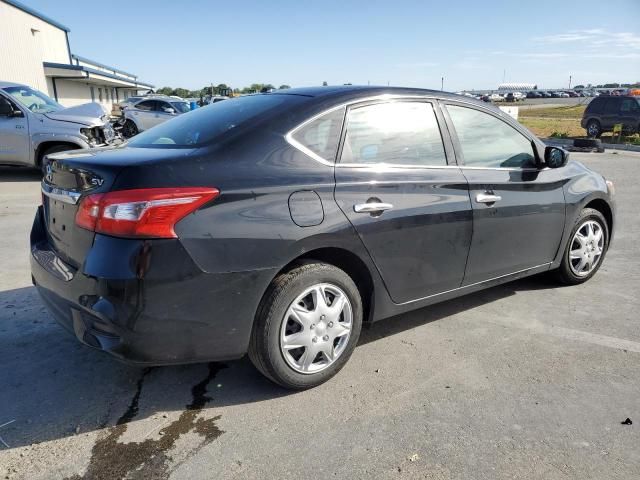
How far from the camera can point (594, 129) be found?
71.3ft

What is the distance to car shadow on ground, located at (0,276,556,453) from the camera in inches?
106

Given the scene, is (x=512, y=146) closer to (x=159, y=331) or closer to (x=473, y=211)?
(x=473, y=211)

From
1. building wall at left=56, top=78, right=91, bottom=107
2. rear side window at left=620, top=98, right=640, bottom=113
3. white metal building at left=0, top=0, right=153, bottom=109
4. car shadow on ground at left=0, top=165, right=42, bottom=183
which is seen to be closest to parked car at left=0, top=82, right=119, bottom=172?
car shadow on ground at left=0, top=165, right=42, bottom=183

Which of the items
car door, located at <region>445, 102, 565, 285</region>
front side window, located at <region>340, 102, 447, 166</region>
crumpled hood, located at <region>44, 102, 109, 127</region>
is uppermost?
crumpled hood, located at <region>44, 102, 109, 127</region>

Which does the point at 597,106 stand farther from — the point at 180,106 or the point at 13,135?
the point at 13,135

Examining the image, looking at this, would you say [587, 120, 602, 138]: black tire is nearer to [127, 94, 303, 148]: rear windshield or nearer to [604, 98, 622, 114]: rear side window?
[604, 98, 622, 114]: rear side window

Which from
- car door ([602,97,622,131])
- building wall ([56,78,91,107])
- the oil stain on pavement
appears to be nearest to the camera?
the oil stain on pavement

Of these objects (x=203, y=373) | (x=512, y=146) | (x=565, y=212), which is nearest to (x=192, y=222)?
(x=203, y=373)

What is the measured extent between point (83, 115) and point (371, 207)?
912 centimetres

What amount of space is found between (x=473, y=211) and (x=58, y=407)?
9.13 ft

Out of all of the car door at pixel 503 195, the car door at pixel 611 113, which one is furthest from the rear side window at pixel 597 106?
the car door at pixel 503 195

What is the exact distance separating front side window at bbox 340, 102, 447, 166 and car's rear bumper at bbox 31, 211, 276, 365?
1008mm

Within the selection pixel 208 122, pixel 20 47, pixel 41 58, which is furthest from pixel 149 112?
pixel 208 122

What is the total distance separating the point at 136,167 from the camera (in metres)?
2.49
